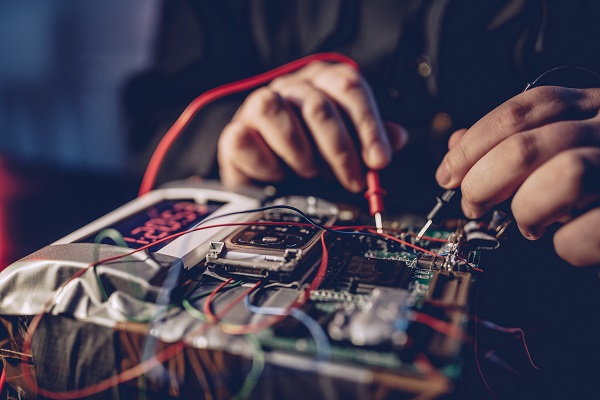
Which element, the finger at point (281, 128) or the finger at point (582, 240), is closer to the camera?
the finger at point (582, 240)

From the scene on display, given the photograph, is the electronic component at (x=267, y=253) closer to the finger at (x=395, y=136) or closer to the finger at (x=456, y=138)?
the finger at (x=456, y=138)

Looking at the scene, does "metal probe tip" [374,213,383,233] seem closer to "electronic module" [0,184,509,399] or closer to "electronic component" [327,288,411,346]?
"electronic module" [0,184,509,399]

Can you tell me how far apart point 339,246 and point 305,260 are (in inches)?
3.5

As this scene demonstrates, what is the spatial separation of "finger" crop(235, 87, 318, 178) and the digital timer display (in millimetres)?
151

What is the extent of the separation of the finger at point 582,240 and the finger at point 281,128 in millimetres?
457

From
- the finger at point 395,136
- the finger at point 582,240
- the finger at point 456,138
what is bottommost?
the finger at point 582,240

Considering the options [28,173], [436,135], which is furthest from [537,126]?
[28,173]

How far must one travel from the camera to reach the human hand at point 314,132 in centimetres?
81

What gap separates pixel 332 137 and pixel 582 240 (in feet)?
1.40

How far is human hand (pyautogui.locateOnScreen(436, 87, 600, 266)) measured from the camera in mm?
463

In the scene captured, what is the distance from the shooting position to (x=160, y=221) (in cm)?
71

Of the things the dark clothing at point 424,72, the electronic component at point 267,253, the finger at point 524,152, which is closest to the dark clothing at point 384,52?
the dark clothing at point 424,72

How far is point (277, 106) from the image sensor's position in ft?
2.76

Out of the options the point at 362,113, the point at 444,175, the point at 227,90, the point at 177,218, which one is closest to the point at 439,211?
the point at 444,175
